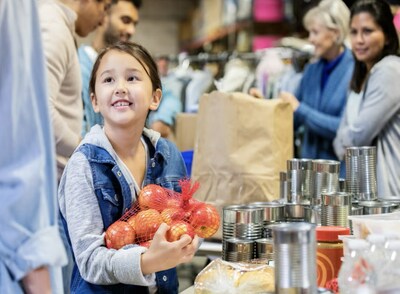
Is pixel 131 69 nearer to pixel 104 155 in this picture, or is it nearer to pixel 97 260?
pixel 104 155

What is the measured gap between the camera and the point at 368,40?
3.35m

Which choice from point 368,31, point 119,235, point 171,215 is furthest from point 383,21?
point 119,235

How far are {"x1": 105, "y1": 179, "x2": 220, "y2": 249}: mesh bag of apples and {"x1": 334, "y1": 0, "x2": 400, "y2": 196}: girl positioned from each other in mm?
1386

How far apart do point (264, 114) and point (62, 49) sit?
850 millimetres

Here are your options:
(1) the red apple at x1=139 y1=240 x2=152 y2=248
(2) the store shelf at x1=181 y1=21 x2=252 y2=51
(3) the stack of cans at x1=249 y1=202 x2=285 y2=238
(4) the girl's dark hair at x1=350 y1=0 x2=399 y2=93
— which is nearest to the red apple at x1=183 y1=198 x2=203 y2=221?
(1) the red apple at x1=139 y1=240 x2=152 y2=248

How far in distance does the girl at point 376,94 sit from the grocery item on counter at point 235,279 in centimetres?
140

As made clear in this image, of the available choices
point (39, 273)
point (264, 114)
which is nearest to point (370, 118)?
point (264, 114)

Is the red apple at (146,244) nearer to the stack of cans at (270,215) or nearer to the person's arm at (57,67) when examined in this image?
the stack of cans at (270,215)

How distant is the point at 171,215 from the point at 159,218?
3 cm

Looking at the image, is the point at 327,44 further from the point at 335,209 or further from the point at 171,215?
the point at 171,215

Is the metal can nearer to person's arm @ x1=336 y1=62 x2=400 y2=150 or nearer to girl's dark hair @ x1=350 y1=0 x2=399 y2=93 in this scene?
person's arm @ x1=336 y1=62 x2=400 y2=150

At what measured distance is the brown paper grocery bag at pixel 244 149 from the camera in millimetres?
2770

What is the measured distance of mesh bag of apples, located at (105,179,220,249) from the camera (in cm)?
181

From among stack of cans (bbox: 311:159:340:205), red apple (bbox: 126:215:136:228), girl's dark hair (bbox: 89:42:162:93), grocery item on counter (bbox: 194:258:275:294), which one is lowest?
grocery item on counter (bbox: 194:258:275:294)
